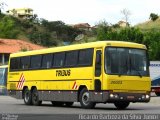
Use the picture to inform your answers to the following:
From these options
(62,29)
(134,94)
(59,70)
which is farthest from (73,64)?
(62,29)

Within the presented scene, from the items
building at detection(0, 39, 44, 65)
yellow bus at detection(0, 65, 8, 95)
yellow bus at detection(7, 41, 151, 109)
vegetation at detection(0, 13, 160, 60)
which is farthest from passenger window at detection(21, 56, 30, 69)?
building at detection(0, 39, 44, 65)

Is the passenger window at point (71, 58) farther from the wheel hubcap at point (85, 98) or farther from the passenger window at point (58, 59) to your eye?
the wheel hubcap at point (85, 98)

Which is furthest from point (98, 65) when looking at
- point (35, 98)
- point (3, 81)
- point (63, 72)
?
point (3, 81)

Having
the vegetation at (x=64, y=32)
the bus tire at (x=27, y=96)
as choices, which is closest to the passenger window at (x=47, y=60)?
the bus tire at (x=27, y=96)

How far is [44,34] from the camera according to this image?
130 meters

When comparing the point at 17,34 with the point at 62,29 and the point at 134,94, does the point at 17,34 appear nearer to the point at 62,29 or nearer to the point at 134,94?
the point at 62,29

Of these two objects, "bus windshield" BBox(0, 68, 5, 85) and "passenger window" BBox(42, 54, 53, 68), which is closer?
"passenger window" BBox(42, 54, 53, 68)

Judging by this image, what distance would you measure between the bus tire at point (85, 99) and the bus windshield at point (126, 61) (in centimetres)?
174

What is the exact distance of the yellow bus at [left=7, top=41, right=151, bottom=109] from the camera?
2672 cm

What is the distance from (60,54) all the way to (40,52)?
2.55m

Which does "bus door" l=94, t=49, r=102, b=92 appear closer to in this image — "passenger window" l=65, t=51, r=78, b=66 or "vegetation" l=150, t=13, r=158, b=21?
"passenger window" l=65, t=51, r=78, b=66

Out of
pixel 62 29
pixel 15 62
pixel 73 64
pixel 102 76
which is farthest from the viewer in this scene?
pixel 62 29

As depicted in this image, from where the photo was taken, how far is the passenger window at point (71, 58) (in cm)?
2900

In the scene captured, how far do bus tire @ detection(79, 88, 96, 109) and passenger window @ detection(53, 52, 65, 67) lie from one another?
2698mm
